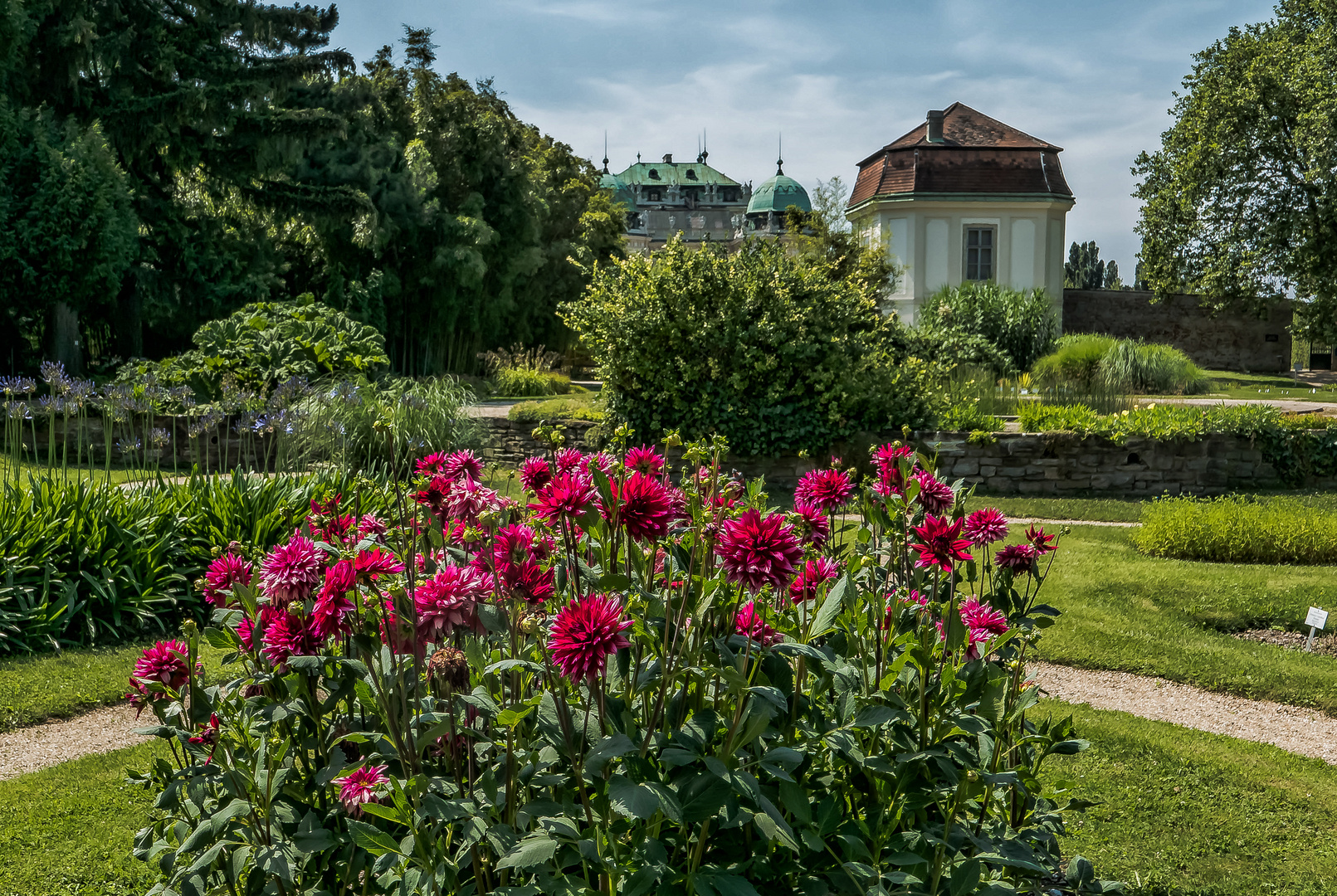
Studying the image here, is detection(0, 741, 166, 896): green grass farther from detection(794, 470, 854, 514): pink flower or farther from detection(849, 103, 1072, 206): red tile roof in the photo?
detection(849, 103, 1072, 206): red tile roof

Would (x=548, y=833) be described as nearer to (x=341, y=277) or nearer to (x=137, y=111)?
(x=137, y=111)

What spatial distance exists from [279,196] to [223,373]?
6.70 meters

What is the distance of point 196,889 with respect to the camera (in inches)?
75.9

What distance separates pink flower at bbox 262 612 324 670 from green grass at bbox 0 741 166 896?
4.65 ft

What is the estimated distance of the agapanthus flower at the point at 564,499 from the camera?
5.97 ft

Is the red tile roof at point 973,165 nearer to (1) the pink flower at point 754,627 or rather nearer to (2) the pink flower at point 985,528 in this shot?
(2) the pink flower at point 985,528

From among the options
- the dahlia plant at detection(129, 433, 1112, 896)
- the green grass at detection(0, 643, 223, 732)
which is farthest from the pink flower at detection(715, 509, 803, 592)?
the green grass at detection(0, 643, 223, 732)

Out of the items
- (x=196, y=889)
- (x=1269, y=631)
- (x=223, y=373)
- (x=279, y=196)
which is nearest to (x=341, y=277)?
(x=279, y=196)

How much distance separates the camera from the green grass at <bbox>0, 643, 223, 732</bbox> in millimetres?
4223

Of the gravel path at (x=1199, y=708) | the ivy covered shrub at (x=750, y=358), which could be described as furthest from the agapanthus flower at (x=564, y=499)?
the ivy covered shrub at (x=750, y=358)

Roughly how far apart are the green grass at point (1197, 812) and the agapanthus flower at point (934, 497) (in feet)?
2.89

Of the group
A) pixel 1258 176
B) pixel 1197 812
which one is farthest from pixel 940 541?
pixel 1258 176

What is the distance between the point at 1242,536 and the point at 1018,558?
555 cm

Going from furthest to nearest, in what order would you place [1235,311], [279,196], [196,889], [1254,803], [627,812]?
1. [1235,311]
2. [279,196]
3. [1254,803]
4. [196,889]
5. [627,812]
